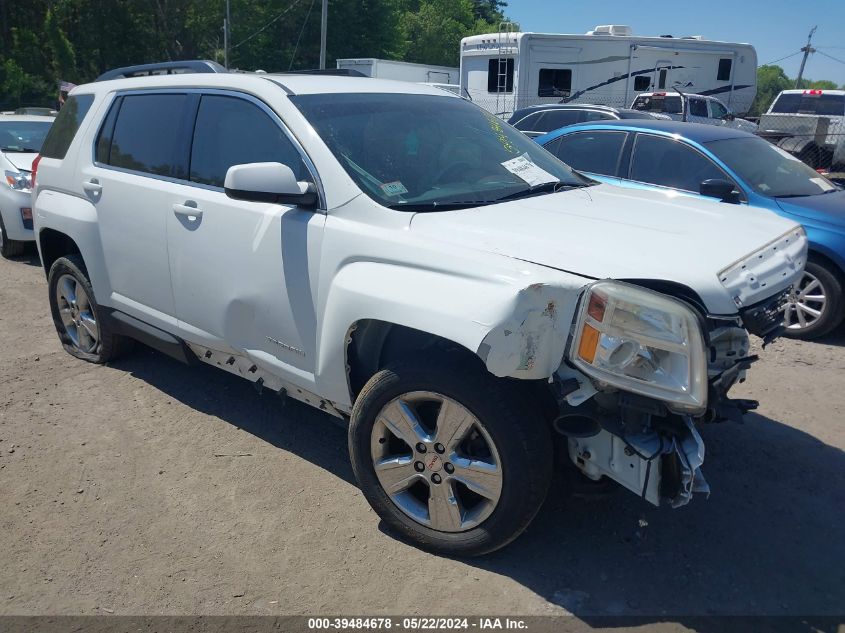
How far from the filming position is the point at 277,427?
4.29 m

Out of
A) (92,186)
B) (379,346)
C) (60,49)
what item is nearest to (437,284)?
(379,346)

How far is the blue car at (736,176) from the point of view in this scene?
5828 mm

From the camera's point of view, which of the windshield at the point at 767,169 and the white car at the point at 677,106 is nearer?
the windshield at the point at 767,169

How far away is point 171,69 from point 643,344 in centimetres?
403

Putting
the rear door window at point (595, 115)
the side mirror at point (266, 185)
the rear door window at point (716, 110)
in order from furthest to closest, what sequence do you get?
the rear door window at point (716, 110) → the rear door window at point (595, 115) → the side mirror at point (266, 185)

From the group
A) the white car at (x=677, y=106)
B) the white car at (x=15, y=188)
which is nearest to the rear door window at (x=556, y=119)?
the white car at (x=677, y=106)

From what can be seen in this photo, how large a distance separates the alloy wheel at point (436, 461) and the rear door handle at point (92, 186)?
8.43 ft

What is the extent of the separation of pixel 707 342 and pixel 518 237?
31.0 inches

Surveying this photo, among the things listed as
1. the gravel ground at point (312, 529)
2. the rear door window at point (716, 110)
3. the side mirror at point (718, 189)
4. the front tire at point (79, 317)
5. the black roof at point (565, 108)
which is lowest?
the gravel ground at point (312, 529)

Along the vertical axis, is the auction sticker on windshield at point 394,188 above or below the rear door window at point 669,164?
above

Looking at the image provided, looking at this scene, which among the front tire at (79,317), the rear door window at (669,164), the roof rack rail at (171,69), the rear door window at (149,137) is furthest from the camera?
the rear door window at (669,164)

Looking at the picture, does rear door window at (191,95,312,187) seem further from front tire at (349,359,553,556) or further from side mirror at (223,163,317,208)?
front tire at (349,359,553,556)

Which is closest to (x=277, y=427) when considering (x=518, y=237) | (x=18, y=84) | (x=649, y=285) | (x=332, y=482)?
(x=332, y=482)

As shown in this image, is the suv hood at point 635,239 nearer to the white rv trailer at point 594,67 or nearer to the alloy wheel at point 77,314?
the alloy wheel at point 77,314
